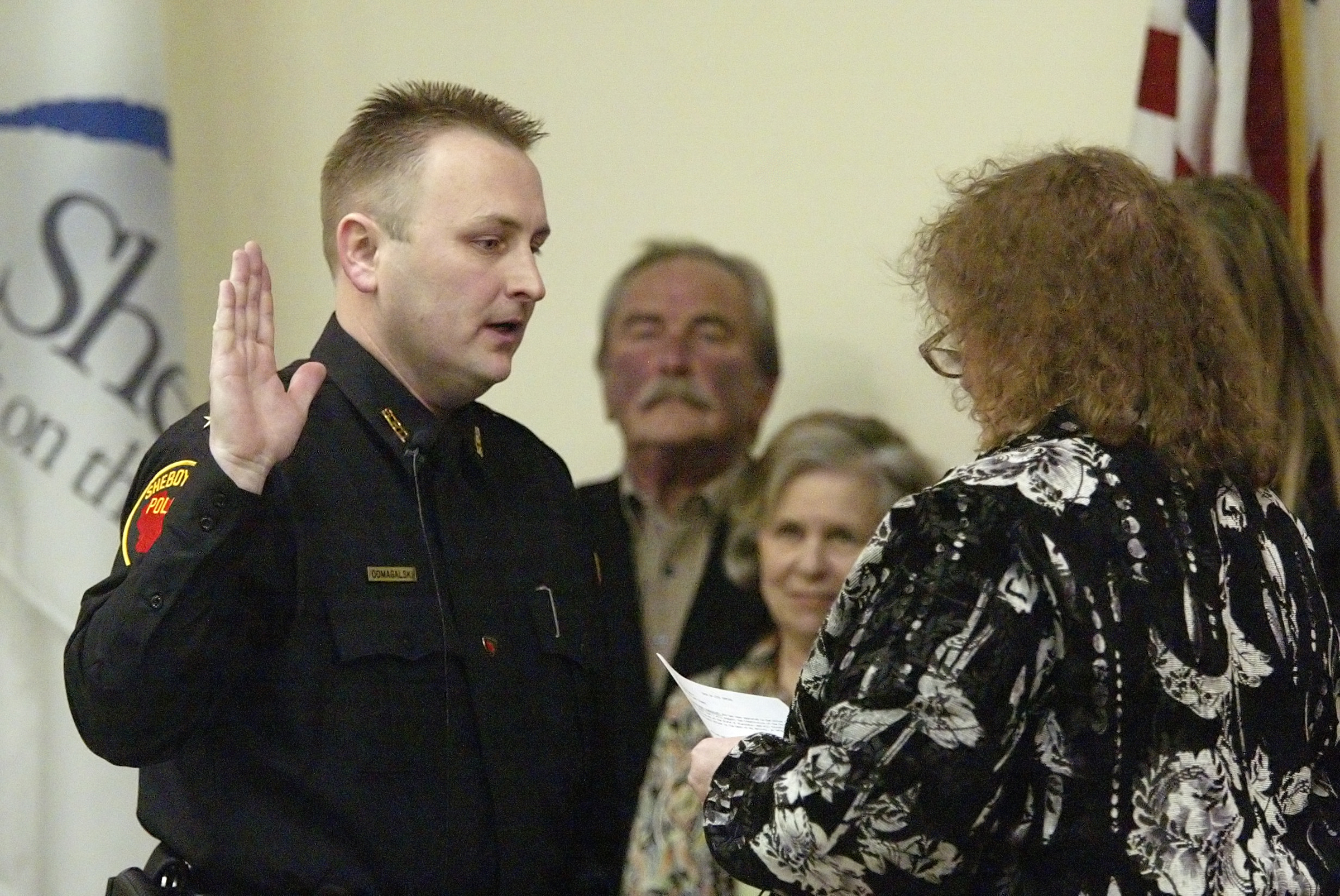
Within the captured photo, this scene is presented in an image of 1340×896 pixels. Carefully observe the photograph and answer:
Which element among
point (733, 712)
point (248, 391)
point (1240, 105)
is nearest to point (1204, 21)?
point (1240, 105)

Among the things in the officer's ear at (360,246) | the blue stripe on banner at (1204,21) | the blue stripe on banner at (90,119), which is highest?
the blue stripe on banner at (1204,21)

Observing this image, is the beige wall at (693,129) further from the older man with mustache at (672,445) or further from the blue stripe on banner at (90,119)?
the blue stripe on banner at (90,119)

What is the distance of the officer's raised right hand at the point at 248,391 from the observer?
1712 millimetres

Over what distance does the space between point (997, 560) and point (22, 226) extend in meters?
2.20

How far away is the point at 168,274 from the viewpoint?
10.1 ft

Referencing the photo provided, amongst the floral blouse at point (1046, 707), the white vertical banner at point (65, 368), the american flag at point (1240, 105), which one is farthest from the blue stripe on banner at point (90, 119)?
the floral blouse at point (1046, 707)

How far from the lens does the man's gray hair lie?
10.8ft

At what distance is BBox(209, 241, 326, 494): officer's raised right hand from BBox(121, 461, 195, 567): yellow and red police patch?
5 cm

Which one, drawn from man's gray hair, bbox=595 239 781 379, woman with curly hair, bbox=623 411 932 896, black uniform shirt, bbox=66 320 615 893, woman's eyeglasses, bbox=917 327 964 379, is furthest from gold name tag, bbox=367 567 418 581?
man's gray hair, bbox=595 239 781 379

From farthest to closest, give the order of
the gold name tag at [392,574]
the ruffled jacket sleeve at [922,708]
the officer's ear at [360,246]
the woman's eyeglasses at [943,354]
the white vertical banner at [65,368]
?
the white vertical banner at [65,368] < the officer's ear at [360,246] < the gold name tag at [392,574] < the woman's eyeglasses at [943,354] < the ruffled jacket sleeve at [922,708]

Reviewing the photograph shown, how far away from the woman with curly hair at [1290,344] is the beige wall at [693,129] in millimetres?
597

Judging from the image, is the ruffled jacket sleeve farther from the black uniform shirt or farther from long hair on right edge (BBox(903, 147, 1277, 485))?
the black uniform shirt

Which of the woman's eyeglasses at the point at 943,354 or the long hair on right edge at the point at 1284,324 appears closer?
the woman's eyeglasses at the point at 943,354

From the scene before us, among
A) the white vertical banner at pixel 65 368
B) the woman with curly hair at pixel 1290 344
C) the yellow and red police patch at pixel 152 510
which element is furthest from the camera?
the white vertical banner at pixel 65 368
